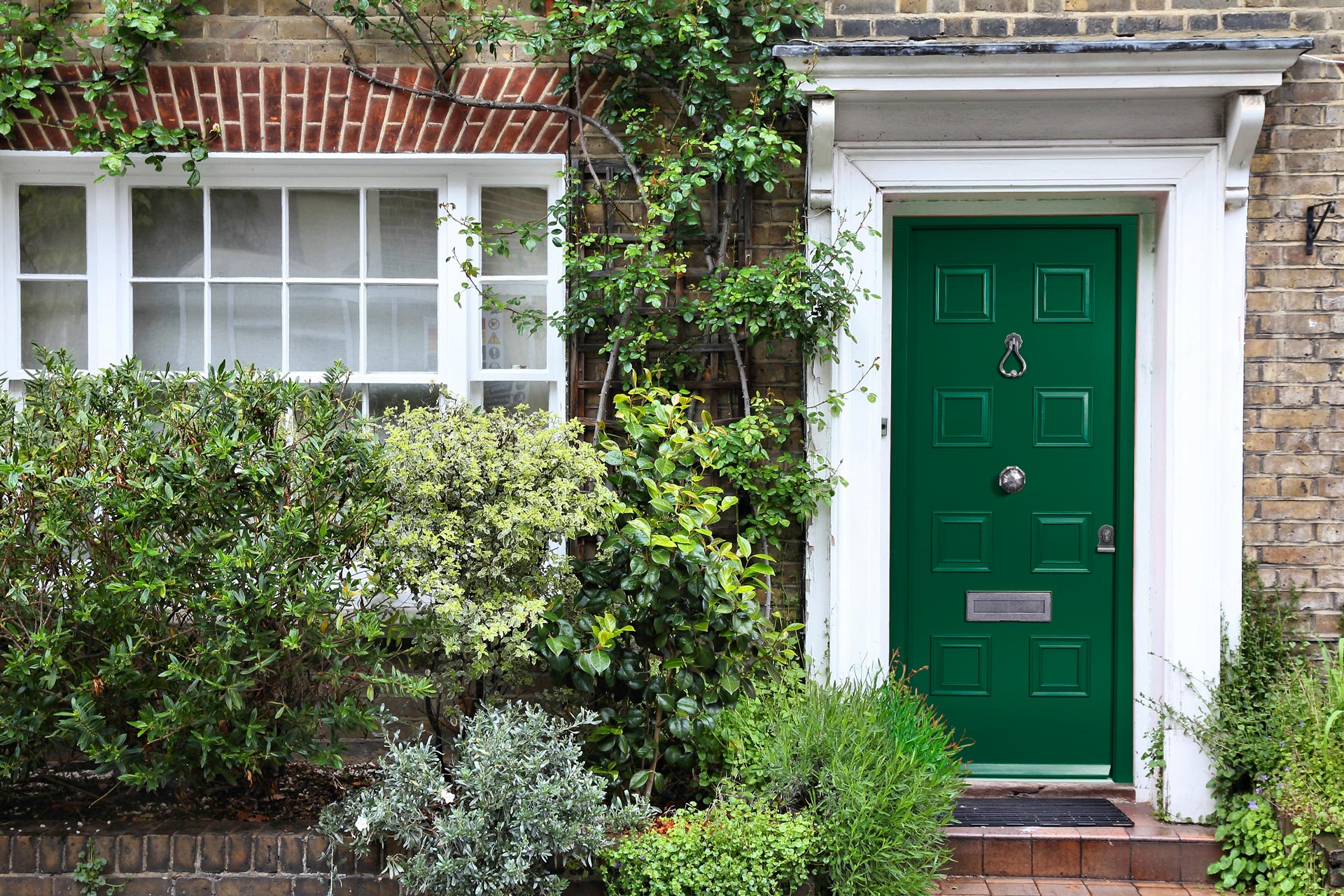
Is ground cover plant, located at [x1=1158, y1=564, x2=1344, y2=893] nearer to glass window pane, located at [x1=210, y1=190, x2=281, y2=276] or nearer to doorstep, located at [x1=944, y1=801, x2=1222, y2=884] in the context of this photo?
doorstep, located at [x1=944, y1=801, x2=1222, y2=884]

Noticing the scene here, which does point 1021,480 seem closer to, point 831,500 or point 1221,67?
point 831,500

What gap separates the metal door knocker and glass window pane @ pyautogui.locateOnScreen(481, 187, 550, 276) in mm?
2121

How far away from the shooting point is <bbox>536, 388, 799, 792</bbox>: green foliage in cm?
372

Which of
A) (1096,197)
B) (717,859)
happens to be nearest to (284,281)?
(717,859)

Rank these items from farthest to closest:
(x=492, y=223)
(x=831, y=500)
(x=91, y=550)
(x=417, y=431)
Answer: (x=492, y=223) → (x=831, y=500) → (x=417, y=431) → (x=91, y=550)

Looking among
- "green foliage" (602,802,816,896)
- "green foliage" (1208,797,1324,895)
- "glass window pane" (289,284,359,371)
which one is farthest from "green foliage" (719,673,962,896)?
"glass window pane" (289,284,359,371)

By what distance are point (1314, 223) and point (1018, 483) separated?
165cm

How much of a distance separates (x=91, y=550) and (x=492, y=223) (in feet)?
7.11

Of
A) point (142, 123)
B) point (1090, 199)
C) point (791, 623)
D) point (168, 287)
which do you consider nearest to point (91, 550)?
point (168, 287)

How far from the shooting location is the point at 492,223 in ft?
15.4

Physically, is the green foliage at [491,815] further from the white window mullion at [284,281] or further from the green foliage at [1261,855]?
the green foliage at [1261,855]

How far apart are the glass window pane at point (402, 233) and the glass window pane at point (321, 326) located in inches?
7.6

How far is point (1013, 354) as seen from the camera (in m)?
4.58

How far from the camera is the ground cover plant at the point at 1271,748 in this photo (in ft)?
12.3
